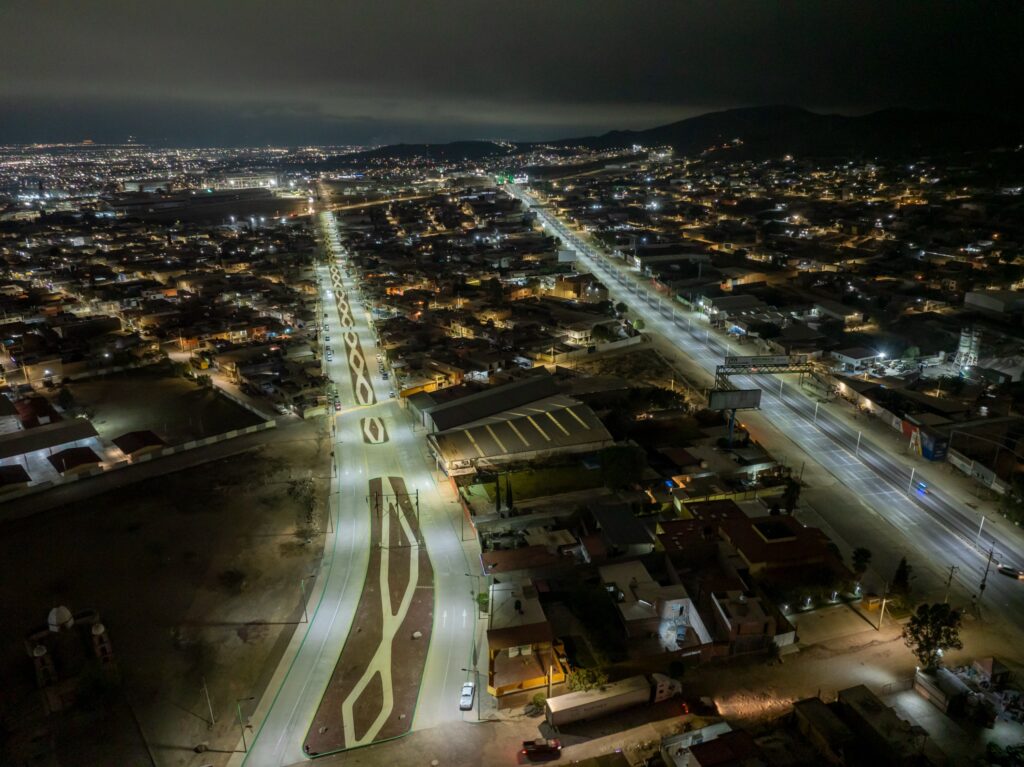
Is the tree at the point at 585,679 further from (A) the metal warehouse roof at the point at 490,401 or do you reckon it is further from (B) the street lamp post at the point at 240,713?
(A) the metal warehouse roof at the point at 490,401

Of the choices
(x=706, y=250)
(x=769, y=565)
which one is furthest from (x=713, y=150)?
(x=769, y=565)

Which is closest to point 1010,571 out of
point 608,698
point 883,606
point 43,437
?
point 883,606

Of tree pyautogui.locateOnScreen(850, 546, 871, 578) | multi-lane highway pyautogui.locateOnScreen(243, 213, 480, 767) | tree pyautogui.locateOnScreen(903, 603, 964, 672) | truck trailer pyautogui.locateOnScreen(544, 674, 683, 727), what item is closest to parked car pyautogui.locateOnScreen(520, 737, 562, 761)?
truck trailer pyautogui.locateOnScreen(544, 674, 683, 727)

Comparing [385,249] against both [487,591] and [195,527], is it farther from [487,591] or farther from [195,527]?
[487,591]

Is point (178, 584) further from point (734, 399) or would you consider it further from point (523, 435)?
point (734, 399)

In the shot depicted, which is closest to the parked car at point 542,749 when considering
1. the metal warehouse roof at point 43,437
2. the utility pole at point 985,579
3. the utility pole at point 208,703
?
the utility pole at point 208,703

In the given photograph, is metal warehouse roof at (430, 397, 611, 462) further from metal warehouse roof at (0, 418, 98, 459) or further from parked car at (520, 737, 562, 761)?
metal warehouse roof at (0, 418, 98, 459)

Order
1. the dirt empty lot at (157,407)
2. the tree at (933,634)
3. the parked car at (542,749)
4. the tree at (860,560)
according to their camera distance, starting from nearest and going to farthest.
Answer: the parked car at (542,749) → the tree at (933,634) → the tree at (860,560) → the dirt empty lot at (157,407)
